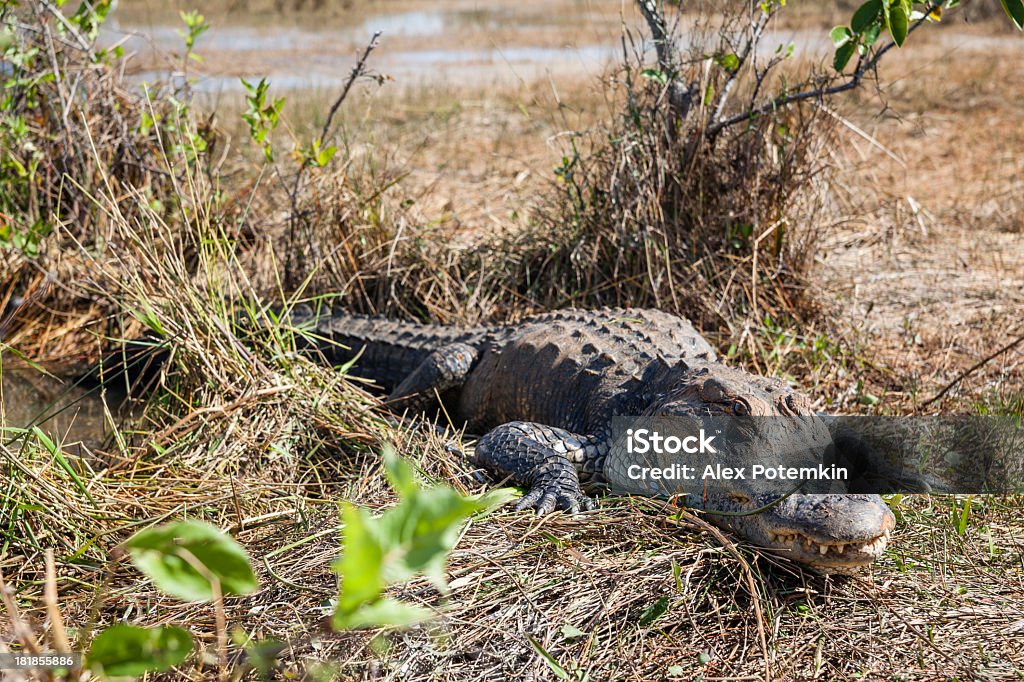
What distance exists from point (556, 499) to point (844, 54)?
→ 2.17 meters

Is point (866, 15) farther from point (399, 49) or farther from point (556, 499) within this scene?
point (399, 49)

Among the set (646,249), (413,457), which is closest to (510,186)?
(646,249)

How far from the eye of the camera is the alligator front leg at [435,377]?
426 centimetres

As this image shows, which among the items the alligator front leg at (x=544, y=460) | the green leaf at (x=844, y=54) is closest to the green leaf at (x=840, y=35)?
the green leaf at (x=844, y=54)

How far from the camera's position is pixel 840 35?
11.7ft

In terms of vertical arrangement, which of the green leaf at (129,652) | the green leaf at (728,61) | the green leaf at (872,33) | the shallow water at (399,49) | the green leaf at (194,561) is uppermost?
the shallow water at (399,49)

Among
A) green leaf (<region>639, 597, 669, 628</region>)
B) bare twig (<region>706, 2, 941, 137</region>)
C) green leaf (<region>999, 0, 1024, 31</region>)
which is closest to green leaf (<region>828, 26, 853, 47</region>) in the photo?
bare twig (<region>706, 2, 941, 137</region>)

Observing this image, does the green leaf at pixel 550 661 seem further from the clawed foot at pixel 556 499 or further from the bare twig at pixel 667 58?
the bare twig at pixel 667 58

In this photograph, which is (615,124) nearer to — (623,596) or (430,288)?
(430,288)

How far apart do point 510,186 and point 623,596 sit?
15.8ft

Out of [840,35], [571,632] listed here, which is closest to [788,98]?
[840,35]

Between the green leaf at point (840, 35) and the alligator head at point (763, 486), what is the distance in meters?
1.42

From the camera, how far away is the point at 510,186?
22.5ft

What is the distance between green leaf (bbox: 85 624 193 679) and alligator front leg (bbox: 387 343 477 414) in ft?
9.63
